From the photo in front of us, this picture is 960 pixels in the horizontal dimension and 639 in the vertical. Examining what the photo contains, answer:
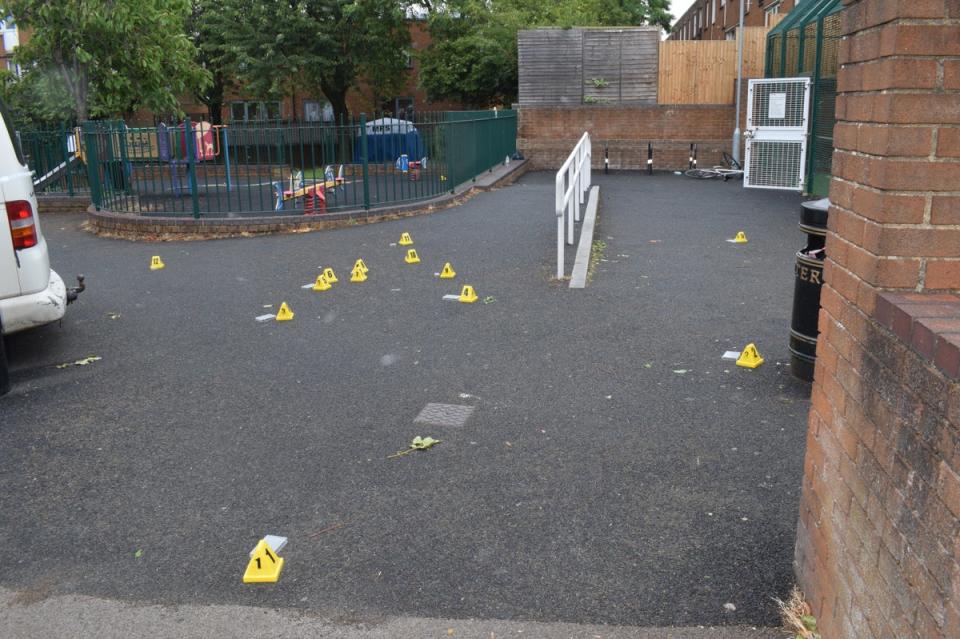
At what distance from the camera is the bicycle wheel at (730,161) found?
73.5 feet

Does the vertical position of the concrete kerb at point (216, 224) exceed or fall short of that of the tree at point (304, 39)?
it falls short

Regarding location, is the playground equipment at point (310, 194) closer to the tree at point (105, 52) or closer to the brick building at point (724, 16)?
the tree at point (105, 52)

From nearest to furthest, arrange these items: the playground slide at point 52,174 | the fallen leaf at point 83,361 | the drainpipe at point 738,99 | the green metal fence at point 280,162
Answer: the fallen leaf at point 83,361
the green metal fence at point 280,162
the playground slide at point 52,174
the drainpipe at point 738,99

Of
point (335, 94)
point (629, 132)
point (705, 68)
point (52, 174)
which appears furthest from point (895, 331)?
point (335, 94)

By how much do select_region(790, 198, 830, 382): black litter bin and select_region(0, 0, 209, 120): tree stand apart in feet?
49.7

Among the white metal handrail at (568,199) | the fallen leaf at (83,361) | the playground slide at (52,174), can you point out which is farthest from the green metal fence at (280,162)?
the fallen leaf at (83,361)

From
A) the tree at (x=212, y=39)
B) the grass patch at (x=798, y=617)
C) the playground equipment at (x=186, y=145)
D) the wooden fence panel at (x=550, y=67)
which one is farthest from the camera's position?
the tree at (x=212, y=39)

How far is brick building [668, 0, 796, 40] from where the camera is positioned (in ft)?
93.7

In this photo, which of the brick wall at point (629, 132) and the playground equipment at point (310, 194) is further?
the brick wall at point (629, 132)

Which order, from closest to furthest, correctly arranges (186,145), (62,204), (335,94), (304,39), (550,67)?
(186,145), (62,204), (550,67), (304,39), (335,94)

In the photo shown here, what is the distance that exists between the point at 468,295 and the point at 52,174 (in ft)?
48.0

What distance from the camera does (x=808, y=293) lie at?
18.4 ft

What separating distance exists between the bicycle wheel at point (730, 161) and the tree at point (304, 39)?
14.1 m

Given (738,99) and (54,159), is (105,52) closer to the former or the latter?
(54,159)
